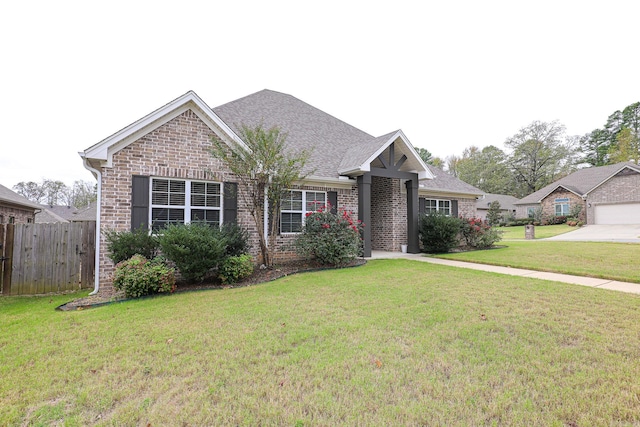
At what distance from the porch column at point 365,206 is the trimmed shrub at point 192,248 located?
5.47 metres

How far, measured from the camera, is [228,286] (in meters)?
6.89

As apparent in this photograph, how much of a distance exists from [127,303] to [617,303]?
8751mm

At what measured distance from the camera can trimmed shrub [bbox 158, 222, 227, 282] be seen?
6453 millimetres

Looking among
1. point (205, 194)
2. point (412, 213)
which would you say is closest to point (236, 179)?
point (205, 194)

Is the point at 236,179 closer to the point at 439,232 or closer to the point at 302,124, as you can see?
the point at 302,124

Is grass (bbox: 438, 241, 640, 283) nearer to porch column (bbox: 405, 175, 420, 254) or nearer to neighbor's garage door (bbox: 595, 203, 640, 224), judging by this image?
porch column (bbox: 405, 175, 420, 254)

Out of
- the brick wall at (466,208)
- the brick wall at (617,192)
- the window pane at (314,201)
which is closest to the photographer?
the window pane at (314,201)

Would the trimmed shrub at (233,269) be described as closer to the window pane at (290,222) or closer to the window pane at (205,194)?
the window pane at (205,194)

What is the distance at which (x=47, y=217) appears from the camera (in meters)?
27.4

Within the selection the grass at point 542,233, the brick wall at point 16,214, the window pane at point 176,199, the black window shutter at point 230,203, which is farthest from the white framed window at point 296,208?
the brick wall at point 16,214

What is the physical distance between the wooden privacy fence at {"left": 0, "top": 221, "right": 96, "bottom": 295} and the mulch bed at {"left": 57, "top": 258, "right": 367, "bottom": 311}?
1.20 m

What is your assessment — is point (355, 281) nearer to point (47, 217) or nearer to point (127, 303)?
point (127, 303)

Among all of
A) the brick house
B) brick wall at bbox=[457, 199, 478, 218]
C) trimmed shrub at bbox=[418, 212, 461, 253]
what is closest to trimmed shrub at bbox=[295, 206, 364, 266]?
the brick house

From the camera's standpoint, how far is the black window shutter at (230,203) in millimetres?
8391
